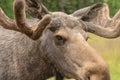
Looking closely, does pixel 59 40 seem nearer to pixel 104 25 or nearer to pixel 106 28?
pixel 106 28

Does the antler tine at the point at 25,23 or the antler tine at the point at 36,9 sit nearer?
the antler tine at the point at 25,23

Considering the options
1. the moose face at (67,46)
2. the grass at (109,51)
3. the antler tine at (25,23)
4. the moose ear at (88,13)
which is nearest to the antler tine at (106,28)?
the moose ear at (88,13)

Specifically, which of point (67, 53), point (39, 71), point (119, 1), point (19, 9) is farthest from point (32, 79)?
point (119, 1)

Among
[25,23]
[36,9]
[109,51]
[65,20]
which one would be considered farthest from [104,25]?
[109,51]

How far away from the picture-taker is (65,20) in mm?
9195

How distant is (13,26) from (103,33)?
1.50 metres

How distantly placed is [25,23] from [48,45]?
20.5 inches

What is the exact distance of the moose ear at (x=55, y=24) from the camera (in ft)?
29.8

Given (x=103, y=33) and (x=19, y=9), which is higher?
(x=19, y=9)

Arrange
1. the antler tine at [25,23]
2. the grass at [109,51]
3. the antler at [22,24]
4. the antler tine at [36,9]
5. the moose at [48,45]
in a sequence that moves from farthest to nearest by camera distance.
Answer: the grass at [109,51] < the antler tine at [36,9] < the moose at [48,45] < the antler at [22,24] < the antler tine at [25,23]

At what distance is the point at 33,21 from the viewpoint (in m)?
9.62

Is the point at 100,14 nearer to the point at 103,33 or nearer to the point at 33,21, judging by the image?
the point at 103,33

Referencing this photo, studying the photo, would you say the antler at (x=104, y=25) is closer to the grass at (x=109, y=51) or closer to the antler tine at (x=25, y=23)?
the antler tine at (x=25, y=23)

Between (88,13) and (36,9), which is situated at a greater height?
(36,9)
